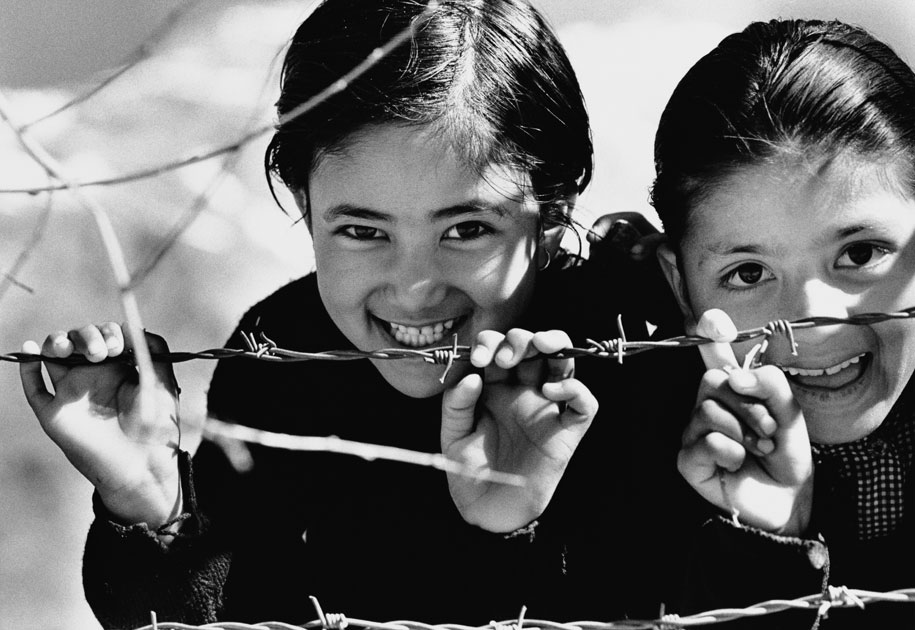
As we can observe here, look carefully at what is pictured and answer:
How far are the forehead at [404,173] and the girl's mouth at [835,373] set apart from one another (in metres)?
0.44

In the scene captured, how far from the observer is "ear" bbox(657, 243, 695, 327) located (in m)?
1.51

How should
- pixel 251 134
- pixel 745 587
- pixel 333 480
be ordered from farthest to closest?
pixel 333 480 < pixel 745 587 < pixel 251 134

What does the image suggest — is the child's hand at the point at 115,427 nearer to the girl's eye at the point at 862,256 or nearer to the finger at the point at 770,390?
the finger at the point at 770,390

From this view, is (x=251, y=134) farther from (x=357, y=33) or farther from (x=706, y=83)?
(x=706, y=83)

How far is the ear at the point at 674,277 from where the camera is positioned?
1511 millimetres

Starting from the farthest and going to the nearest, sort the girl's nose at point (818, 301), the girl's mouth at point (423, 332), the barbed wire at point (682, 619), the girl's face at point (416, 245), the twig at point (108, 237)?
1. the girl's mouth at point (423, 332)
2. the girl's face at point (416, 245)
3. the girl's nose at point (818, 301)
4. the barbed wire at point (682, 619)
5. the twig at point (108, 237)

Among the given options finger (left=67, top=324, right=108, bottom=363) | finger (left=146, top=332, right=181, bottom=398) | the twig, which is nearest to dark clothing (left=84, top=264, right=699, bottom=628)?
finger (left=146, top=332, right=181, bottom=398)

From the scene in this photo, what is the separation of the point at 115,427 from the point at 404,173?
1.50ft

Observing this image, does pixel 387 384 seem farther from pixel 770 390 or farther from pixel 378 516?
pixel 770 390

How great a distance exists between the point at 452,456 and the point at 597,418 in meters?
0.33

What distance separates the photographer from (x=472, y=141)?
148 cm

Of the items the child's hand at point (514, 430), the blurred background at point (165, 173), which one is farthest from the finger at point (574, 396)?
the blurred background at point (165, 173)

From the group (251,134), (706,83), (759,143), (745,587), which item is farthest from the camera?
(706,83)

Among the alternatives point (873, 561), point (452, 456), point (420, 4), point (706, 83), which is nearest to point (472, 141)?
point (420, 4)
